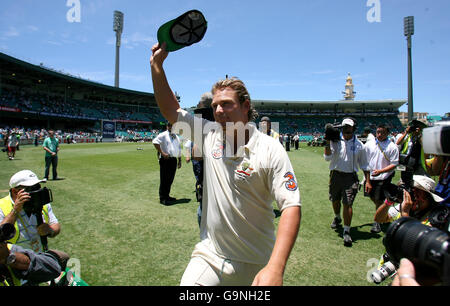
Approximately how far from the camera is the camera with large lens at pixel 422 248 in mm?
1026

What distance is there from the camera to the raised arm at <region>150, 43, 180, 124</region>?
1.79m

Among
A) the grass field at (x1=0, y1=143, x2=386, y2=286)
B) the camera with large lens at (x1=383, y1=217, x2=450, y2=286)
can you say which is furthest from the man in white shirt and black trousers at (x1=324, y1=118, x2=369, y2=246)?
the camera with large lens at (x1=383, y1=217, x2=450, y2=286)

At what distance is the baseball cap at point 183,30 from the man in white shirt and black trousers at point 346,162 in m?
4.02

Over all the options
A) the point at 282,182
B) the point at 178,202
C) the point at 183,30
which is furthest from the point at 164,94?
the point at 178,202

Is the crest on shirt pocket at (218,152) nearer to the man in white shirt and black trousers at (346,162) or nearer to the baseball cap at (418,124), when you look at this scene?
the man in white shirt and black trousers at (346,162)

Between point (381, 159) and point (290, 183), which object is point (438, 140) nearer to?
point (290, 183)

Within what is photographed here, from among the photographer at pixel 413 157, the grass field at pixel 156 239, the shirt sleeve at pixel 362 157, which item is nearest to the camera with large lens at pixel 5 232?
the grass field at pixel 156 239

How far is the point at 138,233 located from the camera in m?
5.04

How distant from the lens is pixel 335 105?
7694 centimetres

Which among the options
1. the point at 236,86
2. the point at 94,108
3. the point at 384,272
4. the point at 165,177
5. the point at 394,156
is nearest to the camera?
the point at 236,86

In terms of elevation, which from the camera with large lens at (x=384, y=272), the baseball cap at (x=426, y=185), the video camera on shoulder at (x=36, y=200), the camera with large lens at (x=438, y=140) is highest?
the camera with large lens at (x=438, y=140)

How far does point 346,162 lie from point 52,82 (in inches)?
2606

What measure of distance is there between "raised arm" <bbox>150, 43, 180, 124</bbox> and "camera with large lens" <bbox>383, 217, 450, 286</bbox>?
4.89 ft
